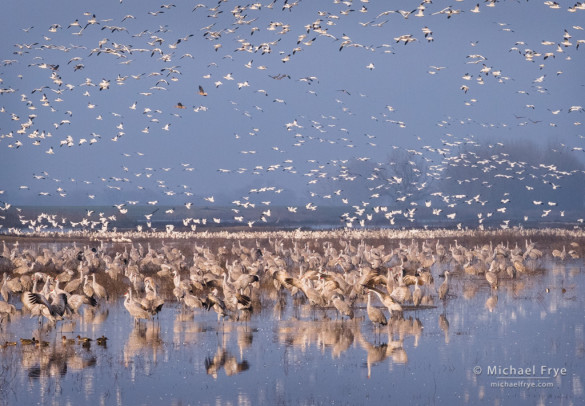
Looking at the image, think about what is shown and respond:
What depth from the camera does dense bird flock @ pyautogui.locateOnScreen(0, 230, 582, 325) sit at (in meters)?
21.7

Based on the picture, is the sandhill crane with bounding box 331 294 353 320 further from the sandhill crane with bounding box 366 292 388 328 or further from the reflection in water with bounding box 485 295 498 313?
the reflection in water with bounding box 485 295 498 313

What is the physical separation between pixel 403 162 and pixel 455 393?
11510cm

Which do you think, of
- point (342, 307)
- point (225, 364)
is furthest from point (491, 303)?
point (225, 364)

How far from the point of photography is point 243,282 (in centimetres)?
2467

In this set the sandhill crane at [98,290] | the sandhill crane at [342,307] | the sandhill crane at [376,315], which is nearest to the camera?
the sandhill crane at [376,315]

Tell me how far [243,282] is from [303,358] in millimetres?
7198

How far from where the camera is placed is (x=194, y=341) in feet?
63.7

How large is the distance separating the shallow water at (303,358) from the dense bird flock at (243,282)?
441mm

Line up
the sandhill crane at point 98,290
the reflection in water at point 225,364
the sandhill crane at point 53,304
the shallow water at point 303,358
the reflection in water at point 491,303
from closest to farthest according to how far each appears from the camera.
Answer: the shallow water at point 303,358
the reflection in water at point 225,364
the sandhill crane at point 53,304
the reflection in water at point 491,303
the sandhill crane at point 98,290

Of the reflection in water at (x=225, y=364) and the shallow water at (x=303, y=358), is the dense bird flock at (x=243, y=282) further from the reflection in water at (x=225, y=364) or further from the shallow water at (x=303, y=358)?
the reflection in water at (x=225, y=364)

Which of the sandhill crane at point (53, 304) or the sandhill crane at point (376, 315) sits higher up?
the sandhill crane at point (53, 304)

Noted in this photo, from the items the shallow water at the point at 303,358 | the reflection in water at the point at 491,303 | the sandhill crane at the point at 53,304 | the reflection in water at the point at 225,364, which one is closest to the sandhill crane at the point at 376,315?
the shallow water at the point at 303,358

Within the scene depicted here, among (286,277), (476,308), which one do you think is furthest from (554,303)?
(286,277)

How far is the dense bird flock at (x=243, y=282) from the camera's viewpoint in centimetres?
2170
